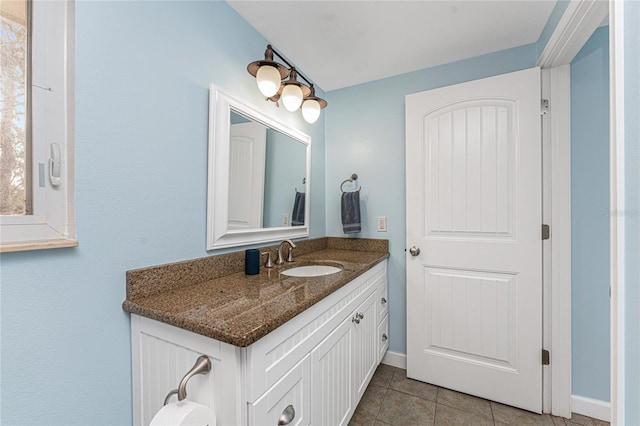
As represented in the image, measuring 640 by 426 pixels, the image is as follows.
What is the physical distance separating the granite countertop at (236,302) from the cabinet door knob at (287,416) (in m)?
0.32

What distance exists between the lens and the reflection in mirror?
1.38 meters

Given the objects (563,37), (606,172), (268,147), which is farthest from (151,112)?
(606,172)

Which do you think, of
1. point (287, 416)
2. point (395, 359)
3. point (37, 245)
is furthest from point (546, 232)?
point (37, 245)

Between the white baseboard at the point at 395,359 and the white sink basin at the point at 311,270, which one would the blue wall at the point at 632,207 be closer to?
the white sink basin at the point at 311,270

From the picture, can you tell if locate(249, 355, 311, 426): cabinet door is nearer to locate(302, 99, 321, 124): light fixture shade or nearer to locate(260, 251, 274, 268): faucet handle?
locate(260, 251, 274, 268): faucet handle

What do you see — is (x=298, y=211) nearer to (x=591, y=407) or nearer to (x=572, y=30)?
(x=572, y=30)

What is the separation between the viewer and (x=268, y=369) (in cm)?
80

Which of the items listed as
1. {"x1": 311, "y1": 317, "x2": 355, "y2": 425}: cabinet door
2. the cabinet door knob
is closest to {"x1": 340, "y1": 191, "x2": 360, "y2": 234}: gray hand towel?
{"x1": 311, "y1": 317, "x2": 355, "y2": 425}: cabinet door

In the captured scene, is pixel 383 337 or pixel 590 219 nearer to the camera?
pixel 590 219

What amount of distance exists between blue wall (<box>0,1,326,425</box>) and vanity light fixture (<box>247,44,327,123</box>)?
25cm

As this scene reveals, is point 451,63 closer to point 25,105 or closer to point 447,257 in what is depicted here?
point 447,257

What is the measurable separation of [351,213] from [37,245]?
66.8 inches

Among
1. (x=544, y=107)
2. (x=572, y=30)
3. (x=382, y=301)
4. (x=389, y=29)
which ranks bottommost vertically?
(x=382, y=301)

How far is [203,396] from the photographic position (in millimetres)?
794
